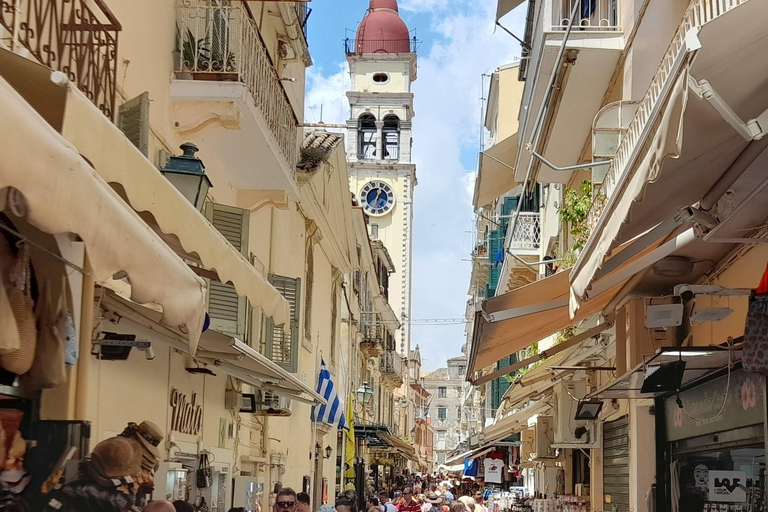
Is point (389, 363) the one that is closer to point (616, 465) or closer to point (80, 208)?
point (616, 465)

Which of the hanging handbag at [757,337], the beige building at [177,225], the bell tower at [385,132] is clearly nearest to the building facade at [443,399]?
the bell tower at [385,132]

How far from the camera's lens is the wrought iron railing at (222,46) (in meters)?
10.1

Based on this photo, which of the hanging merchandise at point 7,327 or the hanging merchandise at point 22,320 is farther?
the hanging merchandise at point 22,320

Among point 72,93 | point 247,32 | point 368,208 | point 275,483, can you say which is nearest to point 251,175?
point 247,32

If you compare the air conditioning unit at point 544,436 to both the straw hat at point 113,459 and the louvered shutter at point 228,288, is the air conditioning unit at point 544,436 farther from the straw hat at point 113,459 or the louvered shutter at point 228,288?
the straw hat at point 113,459

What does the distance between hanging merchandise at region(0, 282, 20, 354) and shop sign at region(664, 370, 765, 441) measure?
502 cm

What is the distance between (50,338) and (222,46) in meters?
5.97

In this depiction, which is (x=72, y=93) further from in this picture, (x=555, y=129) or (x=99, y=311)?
(x=555, y=129)

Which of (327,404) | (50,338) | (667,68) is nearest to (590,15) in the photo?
(327,404)

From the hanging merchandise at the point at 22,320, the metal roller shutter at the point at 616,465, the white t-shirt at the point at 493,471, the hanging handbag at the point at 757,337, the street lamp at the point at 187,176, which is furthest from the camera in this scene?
the white t-shirt at the point at 493,471

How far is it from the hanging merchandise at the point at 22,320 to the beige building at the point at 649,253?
2.87 meters

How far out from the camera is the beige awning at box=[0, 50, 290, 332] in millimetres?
4434

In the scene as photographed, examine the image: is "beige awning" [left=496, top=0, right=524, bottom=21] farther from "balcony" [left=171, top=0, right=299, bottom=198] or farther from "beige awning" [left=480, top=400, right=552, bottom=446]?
"beige awning" [left=480, top=400, right=552, bottom=446]

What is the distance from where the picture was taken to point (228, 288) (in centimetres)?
1113
